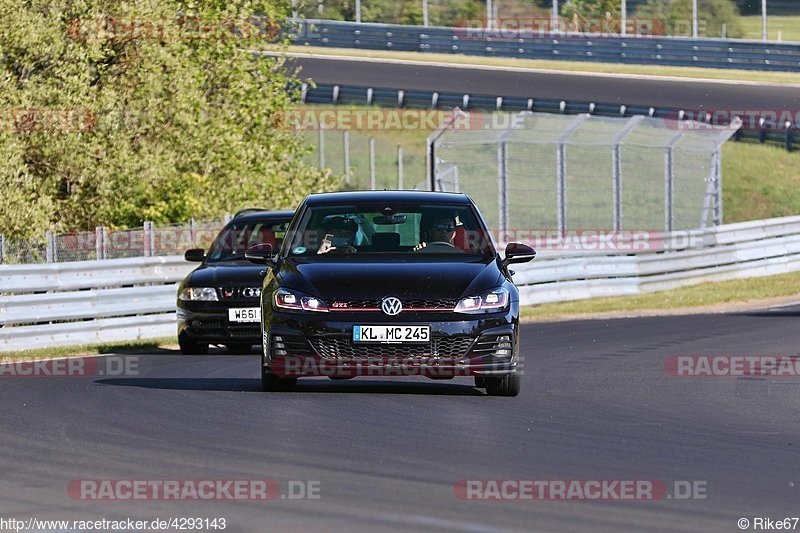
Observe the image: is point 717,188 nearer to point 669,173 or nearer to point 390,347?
point 669,173

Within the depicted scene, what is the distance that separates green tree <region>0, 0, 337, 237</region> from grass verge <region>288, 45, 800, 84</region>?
2112 cm

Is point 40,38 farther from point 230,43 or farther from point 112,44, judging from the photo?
point 230,43

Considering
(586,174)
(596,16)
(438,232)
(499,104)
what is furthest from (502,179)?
(596,16)

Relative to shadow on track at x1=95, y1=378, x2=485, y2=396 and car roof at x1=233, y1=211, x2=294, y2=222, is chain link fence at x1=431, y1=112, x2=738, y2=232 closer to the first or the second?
car roof at x1=233, y1=211, x2=294, y2=222

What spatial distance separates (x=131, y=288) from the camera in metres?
19.3

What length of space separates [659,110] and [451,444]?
32685 mm

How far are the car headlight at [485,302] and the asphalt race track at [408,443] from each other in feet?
2.25

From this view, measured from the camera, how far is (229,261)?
17.8 m

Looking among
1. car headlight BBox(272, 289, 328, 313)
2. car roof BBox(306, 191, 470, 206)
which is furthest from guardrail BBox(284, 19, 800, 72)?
car headlight BBox(272, 289, 328, 313)

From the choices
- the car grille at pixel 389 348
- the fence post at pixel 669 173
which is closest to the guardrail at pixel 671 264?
the fence post at pixel 669 173

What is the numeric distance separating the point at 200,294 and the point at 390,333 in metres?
6.28

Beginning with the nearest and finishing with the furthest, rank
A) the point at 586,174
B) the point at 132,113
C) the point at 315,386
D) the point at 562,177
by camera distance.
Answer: the point at 315,386 → the point at 132,113 → the point at 562,177 → the point at 586,174

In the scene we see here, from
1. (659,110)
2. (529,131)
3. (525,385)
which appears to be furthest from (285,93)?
(525,385)

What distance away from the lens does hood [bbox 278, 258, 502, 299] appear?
11.1 metres
